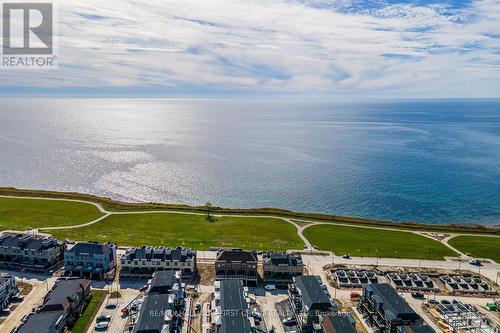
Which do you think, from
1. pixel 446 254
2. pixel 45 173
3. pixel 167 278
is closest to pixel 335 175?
pixel 446 254

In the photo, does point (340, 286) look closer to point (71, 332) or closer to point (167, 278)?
point (167, 278)

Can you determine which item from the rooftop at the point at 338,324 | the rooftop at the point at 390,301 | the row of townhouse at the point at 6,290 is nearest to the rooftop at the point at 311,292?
the rooftop at the point at 338,324

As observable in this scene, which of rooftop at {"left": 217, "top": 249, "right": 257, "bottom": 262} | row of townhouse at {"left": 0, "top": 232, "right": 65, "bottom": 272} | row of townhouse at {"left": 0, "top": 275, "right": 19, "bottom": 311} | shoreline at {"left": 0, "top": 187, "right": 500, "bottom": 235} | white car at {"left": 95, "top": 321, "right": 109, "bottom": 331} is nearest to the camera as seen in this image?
white car at {"left": 95, "top": 321, "right": 109, "bottom": 331}

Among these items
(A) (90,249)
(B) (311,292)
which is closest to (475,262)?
(B) (311,292)

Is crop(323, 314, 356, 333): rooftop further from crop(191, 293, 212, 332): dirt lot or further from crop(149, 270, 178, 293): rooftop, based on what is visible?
crop(149, 270, 178, 293): rooftop

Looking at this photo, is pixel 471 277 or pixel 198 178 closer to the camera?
pixel 471 277

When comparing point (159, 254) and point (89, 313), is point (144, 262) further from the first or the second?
point (89, 313)

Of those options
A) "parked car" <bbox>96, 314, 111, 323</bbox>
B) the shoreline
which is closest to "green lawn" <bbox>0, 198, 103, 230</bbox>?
the shoreline
